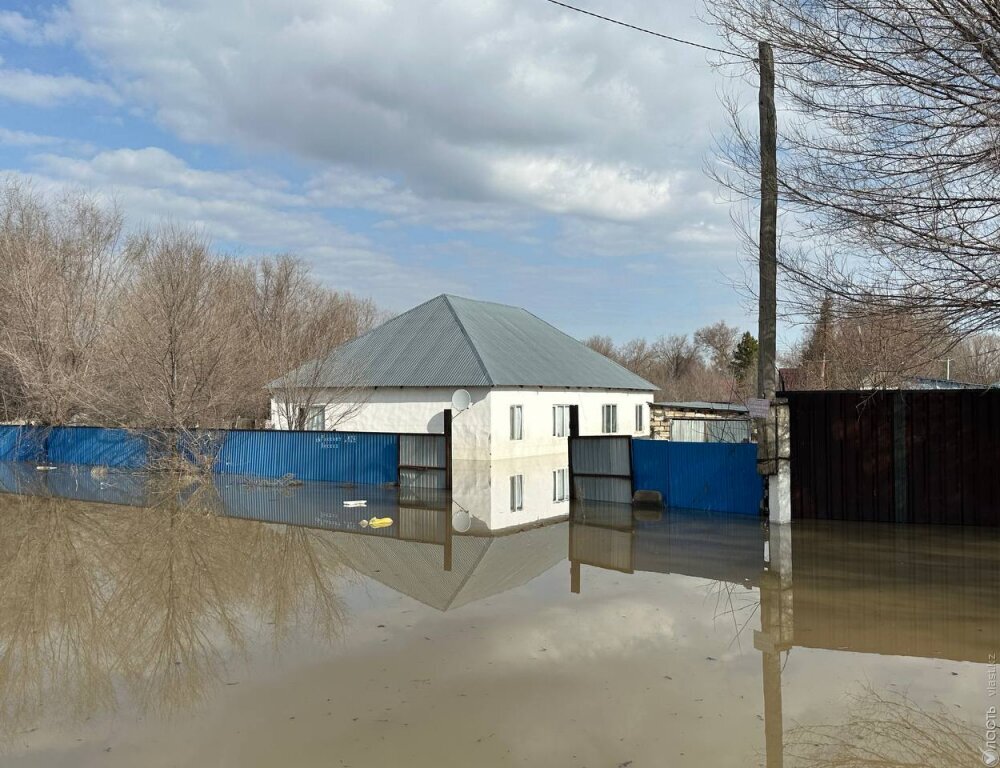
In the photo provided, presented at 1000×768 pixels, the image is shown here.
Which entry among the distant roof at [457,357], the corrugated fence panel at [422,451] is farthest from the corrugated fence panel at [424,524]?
the distant roof at [457,357]

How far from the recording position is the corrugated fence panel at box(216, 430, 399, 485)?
1981 cm

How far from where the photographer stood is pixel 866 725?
5.30m

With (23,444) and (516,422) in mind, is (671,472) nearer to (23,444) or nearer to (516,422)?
(516,422)

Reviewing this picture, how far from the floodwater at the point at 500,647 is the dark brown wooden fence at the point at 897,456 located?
616 millimetres

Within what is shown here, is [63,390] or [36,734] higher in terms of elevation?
[63,390]

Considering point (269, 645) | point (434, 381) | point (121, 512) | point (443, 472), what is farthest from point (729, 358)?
point (269, 645)

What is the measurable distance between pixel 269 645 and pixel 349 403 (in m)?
19.4

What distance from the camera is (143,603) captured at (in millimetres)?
8656

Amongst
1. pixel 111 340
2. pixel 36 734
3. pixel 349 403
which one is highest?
pixel 111 340

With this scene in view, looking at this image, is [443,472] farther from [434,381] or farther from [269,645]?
[269,645]

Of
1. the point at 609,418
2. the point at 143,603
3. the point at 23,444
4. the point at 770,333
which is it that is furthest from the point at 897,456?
the point at 23,444

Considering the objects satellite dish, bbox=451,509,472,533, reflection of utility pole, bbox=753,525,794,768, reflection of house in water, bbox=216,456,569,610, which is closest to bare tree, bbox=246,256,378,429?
reflection of house in water, bbox=216,456,569,610

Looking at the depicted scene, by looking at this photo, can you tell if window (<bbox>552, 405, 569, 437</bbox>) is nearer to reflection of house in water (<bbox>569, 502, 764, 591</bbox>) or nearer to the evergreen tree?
reflection of house in water (<bbox>569, 502, 764, 591</bbox>)

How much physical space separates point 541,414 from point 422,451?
836cm
